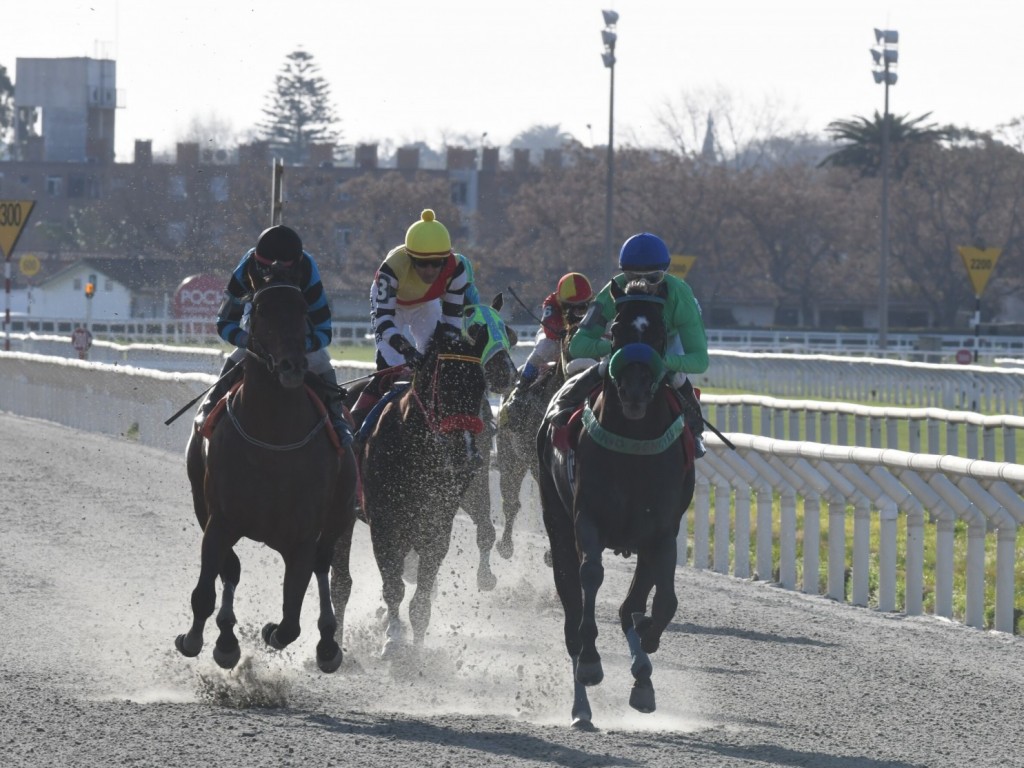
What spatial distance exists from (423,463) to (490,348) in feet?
3.12

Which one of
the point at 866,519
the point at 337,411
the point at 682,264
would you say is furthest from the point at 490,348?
the point at 682,264

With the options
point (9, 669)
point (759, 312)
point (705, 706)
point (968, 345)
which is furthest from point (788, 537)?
point (759, 312)

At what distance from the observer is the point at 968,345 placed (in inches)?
2127

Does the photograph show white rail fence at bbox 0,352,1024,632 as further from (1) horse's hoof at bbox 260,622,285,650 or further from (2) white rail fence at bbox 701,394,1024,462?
(1) horse's hoof at bbox 260,622,285,650

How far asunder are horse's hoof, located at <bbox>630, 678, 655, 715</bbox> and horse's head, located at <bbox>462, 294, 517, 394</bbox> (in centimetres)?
233

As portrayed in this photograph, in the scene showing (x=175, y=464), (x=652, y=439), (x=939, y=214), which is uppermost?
(x=939, y=214)

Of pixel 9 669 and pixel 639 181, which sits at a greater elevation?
pixel 639 181

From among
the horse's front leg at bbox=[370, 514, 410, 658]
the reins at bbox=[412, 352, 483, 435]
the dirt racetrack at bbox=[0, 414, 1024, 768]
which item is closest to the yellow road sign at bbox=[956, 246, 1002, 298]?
the dirt racetrack at bbox=[0, 414, 1024, 768]

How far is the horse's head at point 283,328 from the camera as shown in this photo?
772 centimetres

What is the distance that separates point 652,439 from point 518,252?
72262mm

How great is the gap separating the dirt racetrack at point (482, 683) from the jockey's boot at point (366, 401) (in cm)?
111

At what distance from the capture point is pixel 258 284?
320 inches

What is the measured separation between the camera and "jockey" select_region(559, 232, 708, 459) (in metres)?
8.23

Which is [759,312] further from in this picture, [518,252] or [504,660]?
[504,660]
